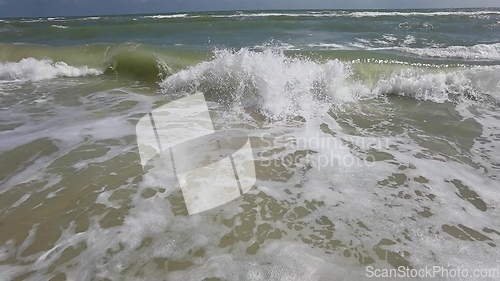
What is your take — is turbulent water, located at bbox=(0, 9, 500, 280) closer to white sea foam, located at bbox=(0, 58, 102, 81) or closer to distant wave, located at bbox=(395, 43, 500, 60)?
white sea foam, located at bbox=(0, 58, 102, 81)

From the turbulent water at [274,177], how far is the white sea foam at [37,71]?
0.44m

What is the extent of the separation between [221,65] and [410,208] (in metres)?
4.42

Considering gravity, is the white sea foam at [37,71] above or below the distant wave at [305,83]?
above

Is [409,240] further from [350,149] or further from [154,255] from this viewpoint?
[154,255]

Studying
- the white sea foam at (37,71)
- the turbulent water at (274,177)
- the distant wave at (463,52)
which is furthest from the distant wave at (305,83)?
the white sea foam at (37,71)

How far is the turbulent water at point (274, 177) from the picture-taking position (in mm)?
2219

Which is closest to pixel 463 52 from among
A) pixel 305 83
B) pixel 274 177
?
pixel 305 83

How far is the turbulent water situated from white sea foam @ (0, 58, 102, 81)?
443 mm

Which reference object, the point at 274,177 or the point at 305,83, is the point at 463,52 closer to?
the point at 305,83

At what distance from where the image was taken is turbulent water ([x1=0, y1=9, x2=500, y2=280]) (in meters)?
2.22

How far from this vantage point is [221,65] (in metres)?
6.22

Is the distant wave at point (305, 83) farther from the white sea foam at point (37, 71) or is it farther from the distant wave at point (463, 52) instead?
the white sea foam at point (37, 71)

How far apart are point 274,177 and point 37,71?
291 inches

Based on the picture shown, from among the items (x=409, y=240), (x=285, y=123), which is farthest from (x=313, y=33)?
(x=409, y=240)
